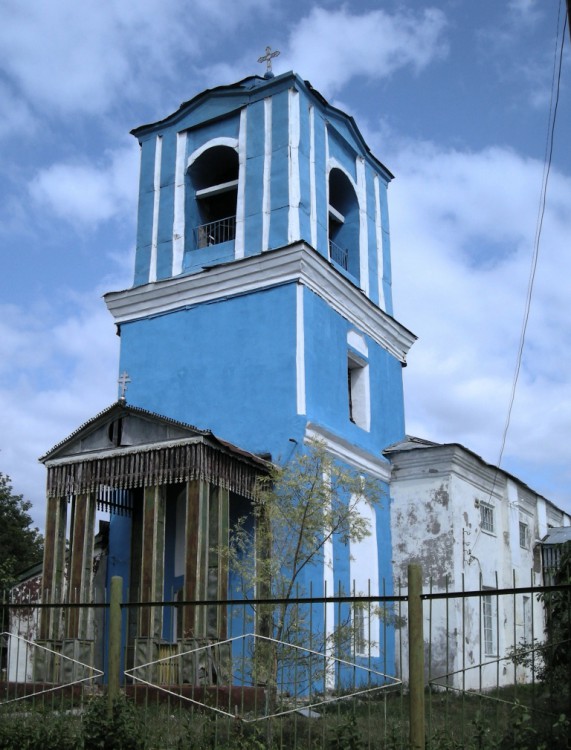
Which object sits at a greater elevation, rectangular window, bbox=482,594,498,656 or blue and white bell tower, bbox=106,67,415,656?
blue and white bell tower, bbox=106,67,415,656

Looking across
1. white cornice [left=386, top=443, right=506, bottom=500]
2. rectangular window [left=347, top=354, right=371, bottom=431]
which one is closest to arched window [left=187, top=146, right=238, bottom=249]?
rectangular window [left=347, top=354, right=371, bottom=431]

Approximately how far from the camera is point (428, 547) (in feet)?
56.6

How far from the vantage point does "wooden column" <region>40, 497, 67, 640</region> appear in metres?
13.4

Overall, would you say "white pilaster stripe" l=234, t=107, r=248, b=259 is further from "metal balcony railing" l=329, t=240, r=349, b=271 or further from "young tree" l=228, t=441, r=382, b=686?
"young tree" l=228, t=441, r=382, b=686

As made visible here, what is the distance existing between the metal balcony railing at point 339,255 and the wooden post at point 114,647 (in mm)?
12919

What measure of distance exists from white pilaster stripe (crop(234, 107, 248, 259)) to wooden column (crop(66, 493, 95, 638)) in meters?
6.05

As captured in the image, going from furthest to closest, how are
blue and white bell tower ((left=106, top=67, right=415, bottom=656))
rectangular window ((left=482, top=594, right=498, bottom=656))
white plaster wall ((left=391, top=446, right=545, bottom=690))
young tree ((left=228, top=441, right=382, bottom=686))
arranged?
1. rectangular window ((left=482, top=594, right=498, bottom=656))
2. white plaster wall ((left=391, top=446, right=545, bottom=690))
3. blue and white bell tower ((left=106, top=67, right=415, bottom=656))
4. young tree ((left=228, top=441, right=382, bottom=686))

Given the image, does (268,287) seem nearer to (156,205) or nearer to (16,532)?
(156,205)

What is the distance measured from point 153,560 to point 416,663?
25.6 ft

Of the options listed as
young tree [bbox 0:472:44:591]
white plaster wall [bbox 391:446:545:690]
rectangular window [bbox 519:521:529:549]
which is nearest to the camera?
white plaster wall [bbox 391:446:545:690]

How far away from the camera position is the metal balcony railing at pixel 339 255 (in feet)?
63.2

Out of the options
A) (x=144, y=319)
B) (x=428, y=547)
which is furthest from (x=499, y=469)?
(x=144, y=319)

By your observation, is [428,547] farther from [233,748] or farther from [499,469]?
[233,748]

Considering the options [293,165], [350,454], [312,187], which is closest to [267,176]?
[293,165]
